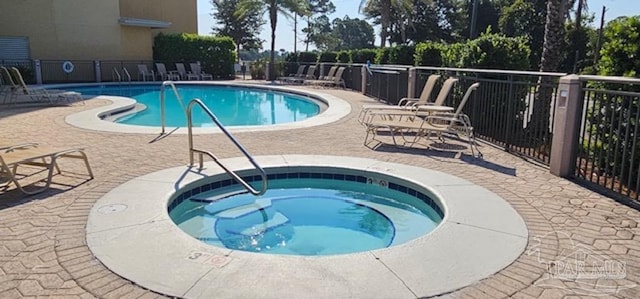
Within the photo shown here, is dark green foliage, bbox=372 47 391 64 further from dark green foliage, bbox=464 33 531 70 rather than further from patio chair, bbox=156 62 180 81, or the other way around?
patio chair, bbox=156 62 180 81


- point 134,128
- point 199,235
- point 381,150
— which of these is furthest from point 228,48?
point 199,235

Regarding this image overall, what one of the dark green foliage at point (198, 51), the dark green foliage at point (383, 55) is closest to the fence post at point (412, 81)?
the dark green foliage at point (383, 55)

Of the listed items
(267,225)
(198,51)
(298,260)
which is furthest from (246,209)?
(198,51)

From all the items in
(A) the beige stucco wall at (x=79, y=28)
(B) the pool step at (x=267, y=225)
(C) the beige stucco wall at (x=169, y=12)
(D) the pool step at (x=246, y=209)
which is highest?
(C) the beige stucco wall at (x=169, y=12)

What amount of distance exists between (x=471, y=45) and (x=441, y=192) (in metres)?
5.05

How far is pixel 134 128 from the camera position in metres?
8.70

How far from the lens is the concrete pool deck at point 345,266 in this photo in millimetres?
2793

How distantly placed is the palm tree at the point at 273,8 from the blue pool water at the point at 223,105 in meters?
6.10

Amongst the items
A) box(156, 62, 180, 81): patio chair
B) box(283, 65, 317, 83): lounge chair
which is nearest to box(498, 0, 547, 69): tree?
box(283, 65, 317, 83): lounge chair

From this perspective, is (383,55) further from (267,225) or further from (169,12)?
(169,12)

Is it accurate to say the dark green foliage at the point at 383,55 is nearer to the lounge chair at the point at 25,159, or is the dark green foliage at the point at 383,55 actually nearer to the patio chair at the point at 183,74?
the patio chair at the point at 183,74

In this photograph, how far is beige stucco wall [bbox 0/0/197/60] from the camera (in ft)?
71.8

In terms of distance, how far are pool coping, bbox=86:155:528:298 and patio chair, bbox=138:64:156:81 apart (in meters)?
22.2

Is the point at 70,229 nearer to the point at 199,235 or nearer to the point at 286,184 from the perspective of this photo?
the point at 199,235
